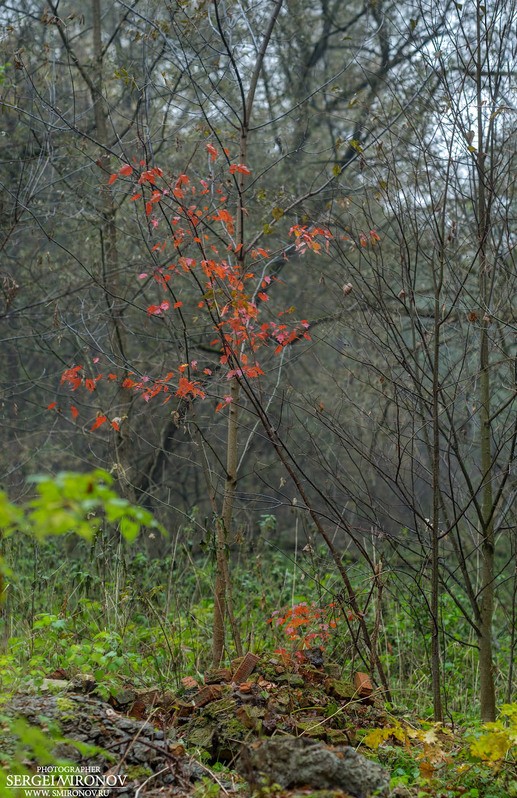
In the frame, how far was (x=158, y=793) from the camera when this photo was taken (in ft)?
9.81

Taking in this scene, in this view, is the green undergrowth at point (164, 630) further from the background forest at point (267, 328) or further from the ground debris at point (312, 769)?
the ground debris at point (312, 769)

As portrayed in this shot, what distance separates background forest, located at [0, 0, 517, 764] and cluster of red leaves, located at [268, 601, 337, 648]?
38 mm

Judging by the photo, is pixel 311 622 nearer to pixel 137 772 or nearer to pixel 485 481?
pixel 485 481

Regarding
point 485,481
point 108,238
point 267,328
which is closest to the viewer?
point 485,481

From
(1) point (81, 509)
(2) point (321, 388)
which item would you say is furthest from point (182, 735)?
(2) point (321, 388)

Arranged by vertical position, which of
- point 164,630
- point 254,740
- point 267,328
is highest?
point 267,328

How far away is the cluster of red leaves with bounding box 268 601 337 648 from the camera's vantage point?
480cm

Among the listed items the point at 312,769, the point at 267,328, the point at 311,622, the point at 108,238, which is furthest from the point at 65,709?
the point at 108,238

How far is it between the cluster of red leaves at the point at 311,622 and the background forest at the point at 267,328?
4 cm

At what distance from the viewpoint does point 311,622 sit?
4.98 m

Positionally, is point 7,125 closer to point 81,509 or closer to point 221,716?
point 221,716

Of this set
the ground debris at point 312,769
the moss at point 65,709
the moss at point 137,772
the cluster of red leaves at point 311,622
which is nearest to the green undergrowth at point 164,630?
the cluster of red leaves at point 311,622

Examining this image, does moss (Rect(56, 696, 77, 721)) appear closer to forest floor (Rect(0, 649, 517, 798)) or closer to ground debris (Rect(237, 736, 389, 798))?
forest floor (Rect(0, 649, 517, 798))

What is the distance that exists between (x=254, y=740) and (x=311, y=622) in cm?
160
